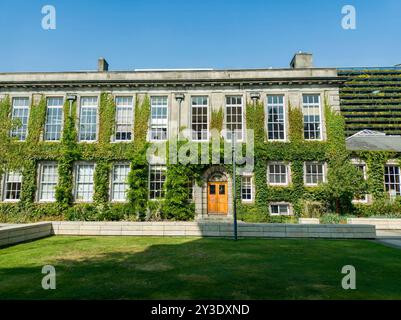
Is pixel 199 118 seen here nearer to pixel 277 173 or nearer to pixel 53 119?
pixel 277 173

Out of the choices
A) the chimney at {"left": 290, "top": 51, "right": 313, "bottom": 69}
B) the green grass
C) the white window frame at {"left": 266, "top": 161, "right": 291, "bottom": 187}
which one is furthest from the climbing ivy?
the green grass

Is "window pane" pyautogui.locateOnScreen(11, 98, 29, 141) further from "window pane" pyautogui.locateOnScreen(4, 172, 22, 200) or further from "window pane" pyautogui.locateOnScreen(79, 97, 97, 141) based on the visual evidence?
"window pane" pyautogui.locateOnScreen(79, 97, 97, 141)

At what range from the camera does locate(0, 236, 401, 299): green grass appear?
17.6 feet

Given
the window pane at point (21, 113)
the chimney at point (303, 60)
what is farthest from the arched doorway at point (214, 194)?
the window pane at point (21, 113)

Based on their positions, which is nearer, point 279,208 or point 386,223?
point 386,223

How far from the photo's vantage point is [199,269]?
7.05 meters

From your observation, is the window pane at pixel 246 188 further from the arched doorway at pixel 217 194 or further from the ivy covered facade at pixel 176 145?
the arched doorway at pixel 217 194

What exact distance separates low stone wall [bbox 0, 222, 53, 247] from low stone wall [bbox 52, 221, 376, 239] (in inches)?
22.1

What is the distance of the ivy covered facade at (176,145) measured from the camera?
19406 millimetres

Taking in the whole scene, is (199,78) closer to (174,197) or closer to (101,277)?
(174,197)

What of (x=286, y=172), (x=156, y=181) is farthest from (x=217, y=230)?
(x=286, y=172)

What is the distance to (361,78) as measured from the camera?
2312 inches

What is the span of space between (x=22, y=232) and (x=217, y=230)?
8.51 meters

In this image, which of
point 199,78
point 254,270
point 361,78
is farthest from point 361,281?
point 361,78
